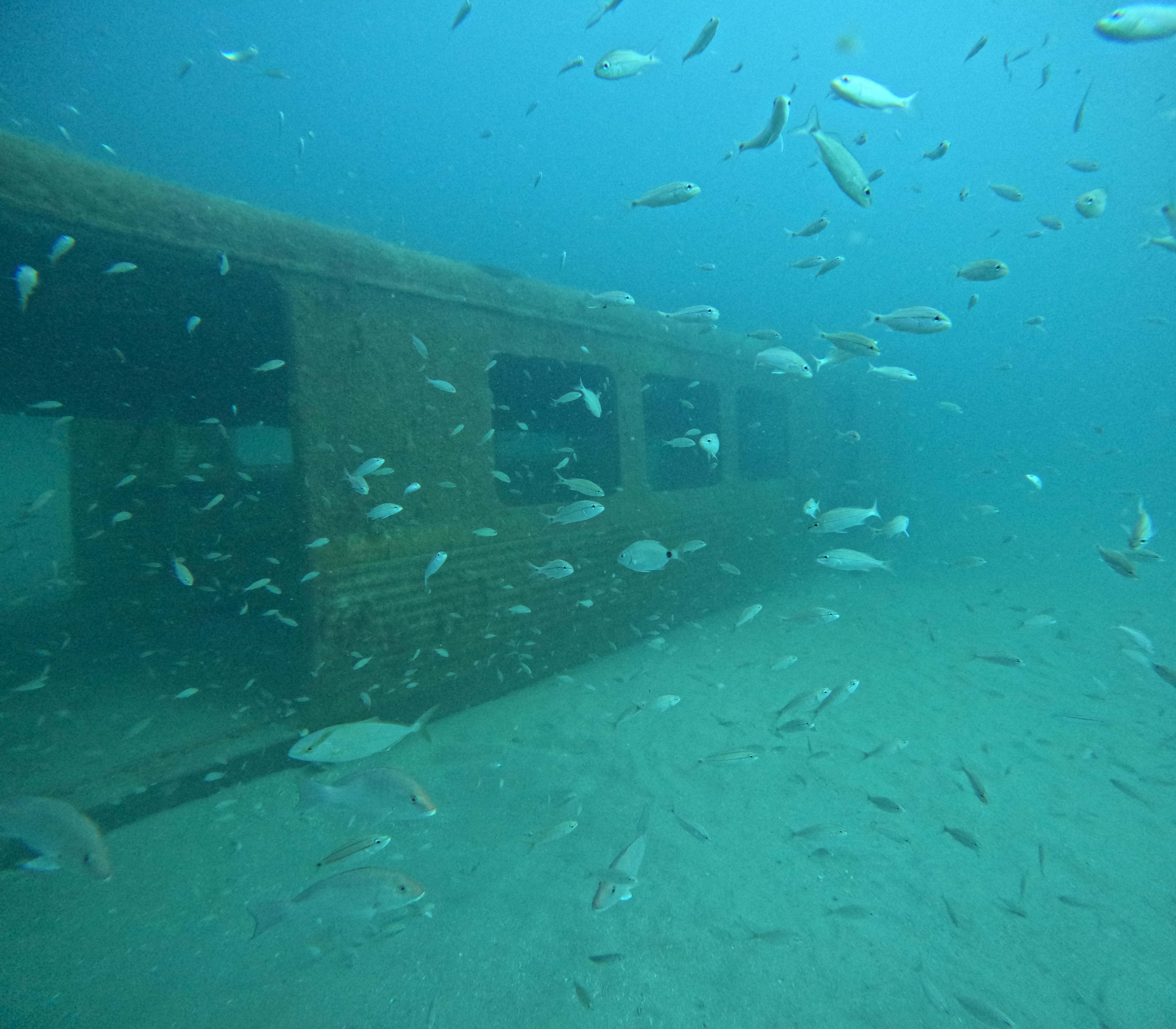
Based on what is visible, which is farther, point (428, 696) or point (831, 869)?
point (428, 696)

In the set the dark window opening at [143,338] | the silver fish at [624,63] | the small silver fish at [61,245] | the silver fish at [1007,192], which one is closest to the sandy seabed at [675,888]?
the dark window opening at [143,338]

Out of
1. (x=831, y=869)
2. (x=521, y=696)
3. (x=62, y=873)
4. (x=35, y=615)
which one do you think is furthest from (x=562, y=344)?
(x=35, y=615)

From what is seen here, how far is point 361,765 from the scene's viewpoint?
15.4 ft

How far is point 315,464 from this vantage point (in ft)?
14.8

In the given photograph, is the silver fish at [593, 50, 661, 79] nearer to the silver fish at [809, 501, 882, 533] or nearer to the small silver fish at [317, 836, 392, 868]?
the silver fish at [809, 501, 882, 533]

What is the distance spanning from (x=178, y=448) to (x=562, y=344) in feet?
21.1

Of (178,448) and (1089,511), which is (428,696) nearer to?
(178,448)

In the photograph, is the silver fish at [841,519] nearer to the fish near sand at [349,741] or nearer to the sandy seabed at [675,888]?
the sandy seabed at [675,888]

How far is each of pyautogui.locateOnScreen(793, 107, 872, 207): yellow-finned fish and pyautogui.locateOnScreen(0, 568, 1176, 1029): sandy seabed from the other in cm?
461

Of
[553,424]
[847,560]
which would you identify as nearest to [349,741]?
[847,560]

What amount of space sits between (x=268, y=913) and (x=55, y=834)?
1.07 m

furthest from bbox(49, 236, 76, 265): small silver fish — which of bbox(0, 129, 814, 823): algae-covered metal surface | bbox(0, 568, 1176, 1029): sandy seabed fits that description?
bbox(0, 568, 1176, 1029): sandy seabed

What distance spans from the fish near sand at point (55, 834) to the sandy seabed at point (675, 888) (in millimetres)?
785

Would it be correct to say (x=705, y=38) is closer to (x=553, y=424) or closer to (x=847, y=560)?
(x=847, y=560)
